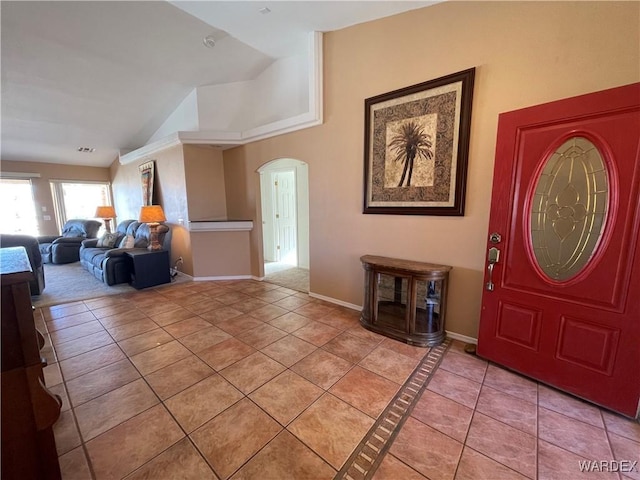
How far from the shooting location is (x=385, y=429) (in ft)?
5.18

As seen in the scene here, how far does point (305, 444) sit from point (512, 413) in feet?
4.50

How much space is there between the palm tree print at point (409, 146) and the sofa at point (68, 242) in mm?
7316

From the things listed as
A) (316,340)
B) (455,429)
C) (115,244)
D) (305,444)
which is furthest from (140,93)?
(455,429)

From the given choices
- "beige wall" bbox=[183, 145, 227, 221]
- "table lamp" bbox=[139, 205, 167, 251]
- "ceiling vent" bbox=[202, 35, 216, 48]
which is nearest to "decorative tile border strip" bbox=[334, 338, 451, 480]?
"beige wall" bbox=[183, 145, 227, 221]

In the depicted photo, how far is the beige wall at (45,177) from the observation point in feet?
21.1

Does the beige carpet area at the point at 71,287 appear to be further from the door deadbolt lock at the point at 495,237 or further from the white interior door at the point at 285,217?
the door deadbolt lock at the point at 495,237

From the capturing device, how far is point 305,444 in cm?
148

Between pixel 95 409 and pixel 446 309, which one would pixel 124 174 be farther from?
pixel 446 309

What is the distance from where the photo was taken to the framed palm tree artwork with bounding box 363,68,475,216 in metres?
2.35

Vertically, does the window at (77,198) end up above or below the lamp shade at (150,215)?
above

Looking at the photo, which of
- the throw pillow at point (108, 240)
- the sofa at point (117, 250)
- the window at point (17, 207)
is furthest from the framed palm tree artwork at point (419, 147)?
the window at point (17, 207)

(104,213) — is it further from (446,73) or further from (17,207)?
(446,73)

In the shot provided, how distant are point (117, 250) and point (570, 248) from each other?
5884 millimetres

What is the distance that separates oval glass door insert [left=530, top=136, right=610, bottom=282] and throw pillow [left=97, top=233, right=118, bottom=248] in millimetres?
6909
